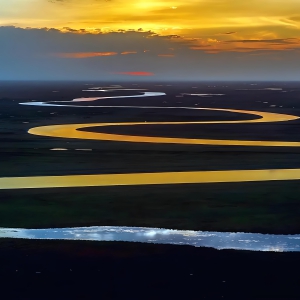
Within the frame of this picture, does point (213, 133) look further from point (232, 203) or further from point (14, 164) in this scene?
point (232, 203)

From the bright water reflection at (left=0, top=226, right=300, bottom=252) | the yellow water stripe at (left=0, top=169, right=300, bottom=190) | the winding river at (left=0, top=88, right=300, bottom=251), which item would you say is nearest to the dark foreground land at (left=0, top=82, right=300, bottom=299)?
the bright water reflection at (left=0, top=226, right=300, bottom=252)

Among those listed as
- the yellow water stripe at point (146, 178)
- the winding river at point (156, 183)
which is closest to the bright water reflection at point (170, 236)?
the winding river at point (156, 183)

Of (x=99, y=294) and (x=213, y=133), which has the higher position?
(x=99, y=294)

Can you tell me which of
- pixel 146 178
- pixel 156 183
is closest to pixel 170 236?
pixel 156 183

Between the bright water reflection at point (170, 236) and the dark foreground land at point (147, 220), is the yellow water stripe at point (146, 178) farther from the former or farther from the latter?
the bright water reflection at point (170, 236)

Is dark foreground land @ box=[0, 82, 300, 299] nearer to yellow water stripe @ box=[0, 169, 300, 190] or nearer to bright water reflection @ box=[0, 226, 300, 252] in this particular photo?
bright water reflection @ box=[0, 226, 300, 252]

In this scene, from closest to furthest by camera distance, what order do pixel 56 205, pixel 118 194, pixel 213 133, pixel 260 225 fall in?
pixel 260 225 < pixel 56 205 < pixel 118 194 < pixel 213 133

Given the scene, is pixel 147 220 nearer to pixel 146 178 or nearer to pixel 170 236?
pixel 170 236

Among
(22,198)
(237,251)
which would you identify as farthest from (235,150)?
(237,251)
